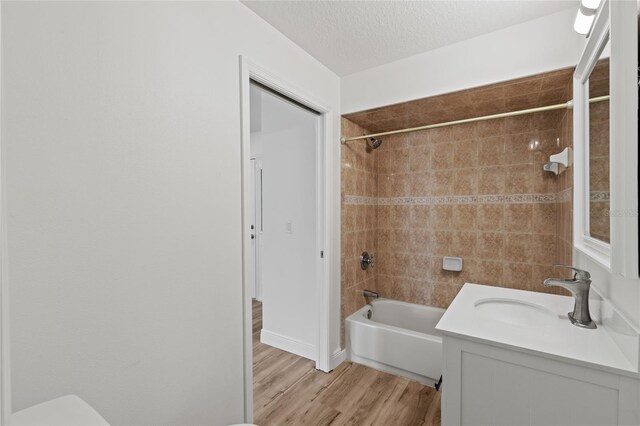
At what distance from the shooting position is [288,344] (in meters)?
2.61

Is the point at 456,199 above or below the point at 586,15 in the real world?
below

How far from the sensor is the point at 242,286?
1.53 metres

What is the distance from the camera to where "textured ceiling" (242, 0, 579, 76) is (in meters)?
1.55

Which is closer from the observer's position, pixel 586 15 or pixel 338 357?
pixel 586 15

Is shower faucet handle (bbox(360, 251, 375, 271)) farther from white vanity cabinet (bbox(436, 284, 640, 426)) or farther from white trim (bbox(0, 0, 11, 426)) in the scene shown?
white trim (bbox(0, 0, 11, 426))

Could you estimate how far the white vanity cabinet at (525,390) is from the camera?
3.07 feet

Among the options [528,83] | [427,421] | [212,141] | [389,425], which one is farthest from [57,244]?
[528,83]

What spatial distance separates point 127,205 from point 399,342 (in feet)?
6.48

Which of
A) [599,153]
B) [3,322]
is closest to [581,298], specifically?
[599,153]

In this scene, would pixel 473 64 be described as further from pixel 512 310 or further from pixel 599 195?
pixel 512 310

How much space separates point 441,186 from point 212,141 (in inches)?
79.5

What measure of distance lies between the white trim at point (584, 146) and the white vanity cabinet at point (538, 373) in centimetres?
27

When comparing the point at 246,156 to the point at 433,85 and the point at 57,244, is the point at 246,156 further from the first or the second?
the point at 433,85

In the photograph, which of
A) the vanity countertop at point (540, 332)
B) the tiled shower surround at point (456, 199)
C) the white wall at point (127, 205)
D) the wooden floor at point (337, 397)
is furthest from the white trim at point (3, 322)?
the tiled shower surround at point (456, 199)
